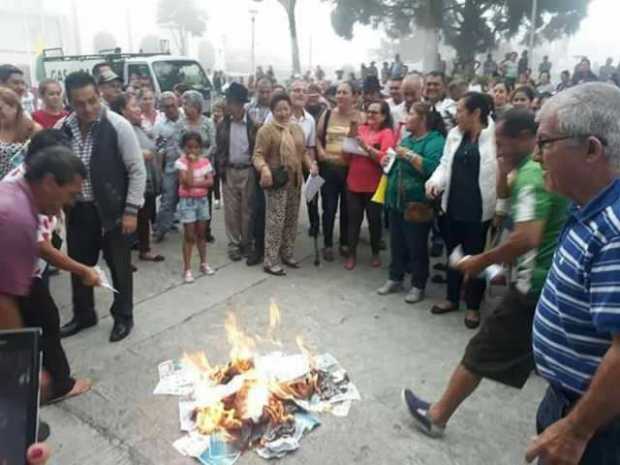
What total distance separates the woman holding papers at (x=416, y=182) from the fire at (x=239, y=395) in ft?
5.59

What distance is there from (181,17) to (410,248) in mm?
78099

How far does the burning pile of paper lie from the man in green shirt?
0.78 m

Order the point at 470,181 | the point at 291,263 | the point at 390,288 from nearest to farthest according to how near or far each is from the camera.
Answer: the point at 470,181, the point at 390,288, the point at 291,263

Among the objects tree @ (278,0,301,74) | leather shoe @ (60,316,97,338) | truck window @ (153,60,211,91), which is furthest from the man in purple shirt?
tree @ (278,0,301,74)

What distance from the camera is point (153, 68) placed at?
1355cm

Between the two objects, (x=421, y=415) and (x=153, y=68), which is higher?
(x=153, y=68)

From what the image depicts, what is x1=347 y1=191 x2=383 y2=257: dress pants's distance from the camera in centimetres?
543

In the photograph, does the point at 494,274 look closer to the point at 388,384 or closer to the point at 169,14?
the point at 388,384

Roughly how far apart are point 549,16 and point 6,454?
3082cm

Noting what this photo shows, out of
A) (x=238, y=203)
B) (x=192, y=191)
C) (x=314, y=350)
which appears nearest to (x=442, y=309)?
(x=314, y=350)

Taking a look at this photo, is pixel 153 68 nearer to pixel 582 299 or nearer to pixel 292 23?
pixel 292 23

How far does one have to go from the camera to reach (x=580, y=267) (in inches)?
61.6

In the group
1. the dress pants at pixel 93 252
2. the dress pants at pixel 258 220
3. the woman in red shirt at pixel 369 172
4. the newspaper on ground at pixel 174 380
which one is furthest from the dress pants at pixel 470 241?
the dress pants at pixel 93 252

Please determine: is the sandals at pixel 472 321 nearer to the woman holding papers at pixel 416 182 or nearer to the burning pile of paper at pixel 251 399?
the woman holding papers at pixel 416 182
